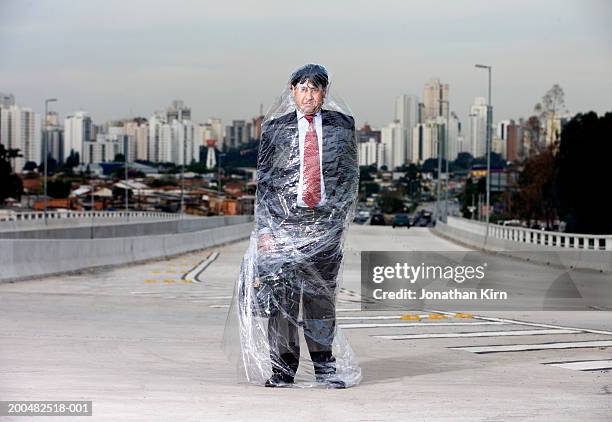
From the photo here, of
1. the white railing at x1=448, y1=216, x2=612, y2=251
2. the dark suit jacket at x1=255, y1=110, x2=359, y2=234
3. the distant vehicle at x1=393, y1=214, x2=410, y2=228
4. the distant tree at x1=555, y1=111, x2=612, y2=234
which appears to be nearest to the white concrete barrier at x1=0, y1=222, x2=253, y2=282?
the white railing at x1=448, y1=216, x2=612, y2=251

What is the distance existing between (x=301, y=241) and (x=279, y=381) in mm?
1028

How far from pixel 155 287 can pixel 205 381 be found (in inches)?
635

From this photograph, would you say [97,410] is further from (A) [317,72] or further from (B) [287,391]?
(A) [317,72]

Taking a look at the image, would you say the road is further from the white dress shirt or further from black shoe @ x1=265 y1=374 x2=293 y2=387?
the white dress shirt

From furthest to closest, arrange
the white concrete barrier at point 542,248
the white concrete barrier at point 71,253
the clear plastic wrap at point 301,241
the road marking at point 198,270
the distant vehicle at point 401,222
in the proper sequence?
the distant vehicle at point 401,222 → the white concrete barrier at point 542,248 → the road marking at point 198,270 → the white concrete barrier at point 71,253 → the clear plastic wrap at point 301,241

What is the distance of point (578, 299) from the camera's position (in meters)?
24.8

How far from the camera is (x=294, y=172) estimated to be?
31.7ft

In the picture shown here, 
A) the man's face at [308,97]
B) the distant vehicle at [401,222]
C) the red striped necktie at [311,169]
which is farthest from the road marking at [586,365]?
the distant vehicle at [401,222]

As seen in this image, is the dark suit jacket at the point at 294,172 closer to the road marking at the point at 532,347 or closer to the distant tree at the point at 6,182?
the road marking at the point at 532,347

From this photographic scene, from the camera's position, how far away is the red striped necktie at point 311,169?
963cm

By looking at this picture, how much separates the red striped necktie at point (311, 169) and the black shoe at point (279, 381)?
1259mm

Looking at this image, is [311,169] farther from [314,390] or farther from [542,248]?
[542,248]

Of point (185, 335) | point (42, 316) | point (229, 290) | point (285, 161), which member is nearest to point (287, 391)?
point (285, 161)

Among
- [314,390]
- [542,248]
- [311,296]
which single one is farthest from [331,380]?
[542,248]
